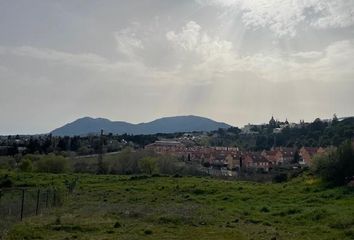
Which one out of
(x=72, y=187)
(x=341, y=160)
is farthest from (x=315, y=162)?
(x=72, y=187)

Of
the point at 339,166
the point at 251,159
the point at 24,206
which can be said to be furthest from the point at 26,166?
the point at 251,159

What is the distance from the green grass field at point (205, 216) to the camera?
16.9 m

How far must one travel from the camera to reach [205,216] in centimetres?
2194

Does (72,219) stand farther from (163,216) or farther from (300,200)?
(300,200)

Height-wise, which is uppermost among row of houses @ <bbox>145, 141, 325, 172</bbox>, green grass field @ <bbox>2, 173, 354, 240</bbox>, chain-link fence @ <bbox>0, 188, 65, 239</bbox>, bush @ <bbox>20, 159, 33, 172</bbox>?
row of houses @ <bbox>145, 141, 325, 172</bbox>

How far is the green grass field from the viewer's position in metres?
16.9

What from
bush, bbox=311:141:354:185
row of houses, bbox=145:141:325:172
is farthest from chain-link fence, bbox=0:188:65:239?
row of houses, bbox=145:141:325:172

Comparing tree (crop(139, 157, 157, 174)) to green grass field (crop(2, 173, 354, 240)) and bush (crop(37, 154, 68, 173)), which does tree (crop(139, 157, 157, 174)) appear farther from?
green grass field (crop(2, 173, 354, 240))

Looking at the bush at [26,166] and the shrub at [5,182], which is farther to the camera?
the bush at [26,166]

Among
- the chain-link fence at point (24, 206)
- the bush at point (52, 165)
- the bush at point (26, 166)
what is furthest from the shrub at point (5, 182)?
the bush at point (52, 165)

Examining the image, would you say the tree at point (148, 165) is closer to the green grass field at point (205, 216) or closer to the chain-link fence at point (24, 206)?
the green grass field at point (205, 216)

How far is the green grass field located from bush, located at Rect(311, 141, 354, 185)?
1.08 meters

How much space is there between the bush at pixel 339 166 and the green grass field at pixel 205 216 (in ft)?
3.56

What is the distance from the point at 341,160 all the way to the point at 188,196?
10942mm
